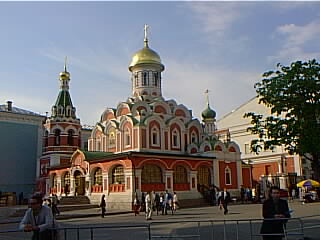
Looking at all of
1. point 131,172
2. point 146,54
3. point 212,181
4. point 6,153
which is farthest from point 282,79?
point 6,153

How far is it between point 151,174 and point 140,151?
257 cm

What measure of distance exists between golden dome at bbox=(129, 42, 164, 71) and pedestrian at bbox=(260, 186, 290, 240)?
102 ft

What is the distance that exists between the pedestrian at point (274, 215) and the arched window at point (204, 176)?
2590cm

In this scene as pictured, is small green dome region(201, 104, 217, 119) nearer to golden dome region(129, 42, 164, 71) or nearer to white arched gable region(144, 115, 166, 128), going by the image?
golden dome region(129, 42, 164, 71)

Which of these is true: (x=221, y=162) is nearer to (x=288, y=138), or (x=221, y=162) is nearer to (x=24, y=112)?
(x=288, y=138)

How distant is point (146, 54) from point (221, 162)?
12729mm

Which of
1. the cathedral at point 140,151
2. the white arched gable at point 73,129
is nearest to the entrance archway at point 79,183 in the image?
the cathedral at point 140,151

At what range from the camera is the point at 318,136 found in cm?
2139

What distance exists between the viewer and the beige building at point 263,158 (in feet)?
128

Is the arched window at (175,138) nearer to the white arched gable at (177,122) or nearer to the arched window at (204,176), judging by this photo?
the white arched gable at (177,122)

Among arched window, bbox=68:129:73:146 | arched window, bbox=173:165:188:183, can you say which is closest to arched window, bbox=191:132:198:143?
arched window, bbox=173:165:188:183

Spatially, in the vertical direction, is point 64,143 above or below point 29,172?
above

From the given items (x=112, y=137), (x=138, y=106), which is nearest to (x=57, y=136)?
(x=112, y=137)

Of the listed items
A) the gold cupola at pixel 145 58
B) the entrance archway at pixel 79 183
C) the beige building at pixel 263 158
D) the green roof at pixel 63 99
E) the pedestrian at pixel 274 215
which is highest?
the gold cupola at pixel 145 58
